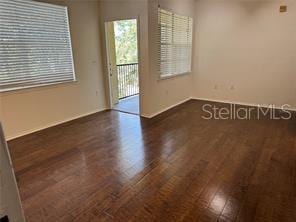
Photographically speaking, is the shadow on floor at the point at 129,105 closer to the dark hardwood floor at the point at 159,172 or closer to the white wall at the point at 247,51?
the dark hardwood floor at the point at 159,172

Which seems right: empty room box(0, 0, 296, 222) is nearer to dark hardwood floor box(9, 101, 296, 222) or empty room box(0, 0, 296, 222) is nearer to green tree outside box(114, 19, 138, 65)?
dark hardwood floor box(9, 101, 296, 222)

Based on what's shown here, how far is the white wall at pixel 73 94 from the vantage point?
331 cm

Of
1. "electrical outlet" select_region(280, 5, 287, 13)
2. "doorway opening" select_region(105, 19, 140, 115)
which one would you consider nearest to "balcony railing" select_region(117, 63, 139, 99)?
"doorway opening" select_region(105, 19, 140, 115)

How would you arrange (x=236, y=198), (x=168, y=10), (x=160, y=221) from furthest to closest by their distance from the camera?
(x=168, y=10) → (x=236, y=198) → (x=160, y=221)

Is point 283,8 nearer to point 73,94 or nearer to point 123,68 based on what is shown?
point 123,68

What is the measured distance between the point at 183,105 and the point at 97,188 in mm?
3508

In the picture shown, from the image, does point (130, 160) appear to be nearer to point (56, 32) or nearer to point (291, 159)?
point (291, 159)

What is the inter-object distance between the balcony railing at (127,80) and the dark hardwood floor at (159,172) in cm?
235

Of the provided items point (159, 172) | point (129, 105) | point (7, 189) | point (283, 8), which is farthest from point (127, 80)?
point (7, 189)

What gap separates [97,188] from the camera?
2088mm

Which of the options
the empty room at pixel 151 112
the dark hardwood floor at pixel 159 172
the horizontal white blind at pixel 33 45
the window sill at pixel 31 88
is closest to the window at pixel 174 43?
the empty room at pixel 151 112

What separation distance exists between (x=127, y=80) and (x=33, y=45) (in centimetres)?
309

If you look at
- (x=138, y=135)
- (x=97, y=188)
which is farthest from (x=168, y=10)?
(x=97, y=188)

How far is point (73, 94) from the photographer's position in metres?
4.14
